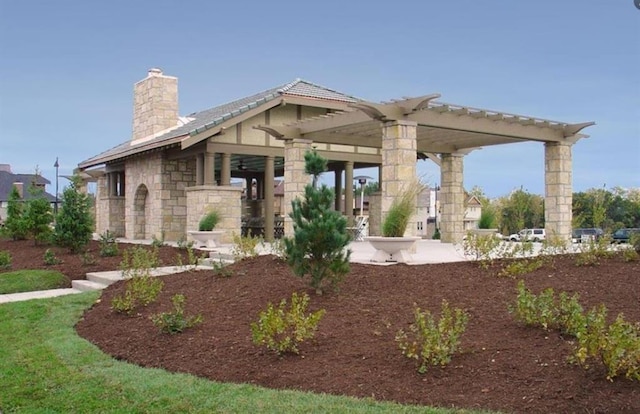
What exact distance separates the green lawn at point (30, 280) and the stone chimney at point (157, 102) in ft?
34.1

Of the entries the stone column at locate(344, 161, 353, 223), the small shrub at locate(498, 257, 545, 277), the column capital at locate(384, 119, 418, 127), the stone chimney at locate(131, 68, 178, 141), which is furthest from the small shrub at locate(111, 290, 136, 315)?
the stone chimney at locate(131, 68, 178, 141)

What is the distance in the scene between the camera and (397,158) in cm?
1248

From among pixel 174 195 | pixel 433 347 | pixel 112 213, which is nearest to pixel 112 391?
pixel 433 347

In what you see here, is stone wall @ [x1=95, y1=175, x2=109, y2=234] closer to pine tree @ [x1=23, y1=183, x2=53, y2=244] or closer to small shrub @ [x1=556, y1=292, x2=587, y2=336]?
pine tree @ [x1=23, y1=183, x2=53, y2=244]

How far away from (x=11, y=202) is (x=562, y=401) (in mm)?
22108


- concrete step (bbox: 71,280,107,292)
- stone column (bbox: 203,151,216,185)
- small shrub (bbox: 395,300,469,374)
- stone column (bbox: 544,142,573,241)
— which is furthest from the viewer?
stone column (bbox: 203,151,216,185)

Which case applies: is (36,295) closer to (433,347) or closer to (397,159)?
(397,159)

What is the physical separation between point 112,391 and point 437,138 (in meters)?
13.7

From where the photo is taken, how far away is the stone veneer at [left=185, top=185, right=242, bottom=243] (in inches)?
686

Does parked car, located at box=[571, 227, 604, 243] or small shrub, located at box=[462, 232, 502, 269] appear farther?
parked car, located at box=[571, 227, 604, 243]

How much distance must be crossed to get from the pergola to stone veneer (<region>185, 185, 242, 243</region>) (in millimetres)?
2026

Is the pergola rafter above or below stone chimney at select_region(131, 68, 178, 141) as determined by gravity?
below

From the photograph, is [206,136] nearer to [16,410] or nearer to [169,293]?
[169,293]

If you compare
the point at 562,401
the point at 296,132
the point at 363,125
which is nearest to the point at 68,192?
the point at 296,132
